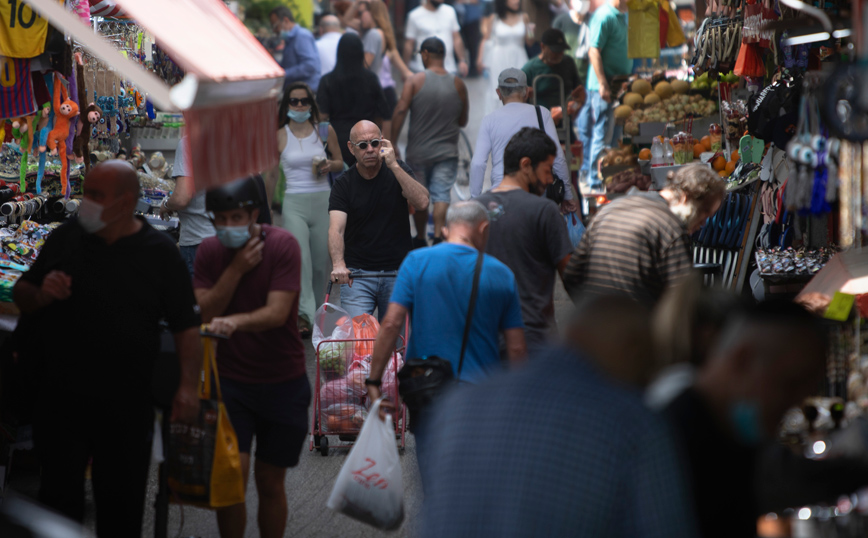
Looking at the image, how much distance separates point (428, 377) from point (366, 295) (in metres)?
2.76

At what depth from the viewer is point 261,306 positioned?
190 inches

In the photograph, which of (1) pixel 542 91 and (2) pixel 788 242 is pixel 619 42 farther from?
(2) pixel 788 242

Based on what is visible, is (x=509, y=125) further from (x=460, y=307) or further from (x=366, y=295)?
(x=460, y=307)

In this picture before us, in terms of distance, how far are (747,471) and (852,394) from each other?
6.35ft

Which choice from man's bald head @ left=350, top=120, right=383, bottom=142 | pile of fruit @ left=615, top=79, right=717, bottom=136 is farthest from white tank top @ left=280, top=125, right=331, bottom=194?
pile of fruit @ left=615, top=79, right=717, bottom=136

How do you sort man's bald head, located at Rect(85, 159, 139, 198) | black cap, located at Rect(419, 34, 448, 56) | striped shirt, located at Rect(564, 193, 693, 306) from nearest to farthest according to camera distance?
man's bald head, located at Rect(85, 159, 139, 198) → striped shirt, located at Rect(564, 193, 693, 306) → black cap, located at Rect(419, 34, 448, 56)

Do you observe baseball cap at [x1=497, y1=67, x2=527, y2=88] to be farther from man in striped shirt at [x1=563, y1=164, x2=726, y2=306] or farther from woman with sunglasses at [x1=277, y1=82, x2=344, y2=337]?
man in striped shirt at [x1=563, y1=164, x2=726, y2=306]

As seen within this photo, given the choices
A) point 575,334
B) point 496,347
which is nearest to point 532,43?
point 496,347

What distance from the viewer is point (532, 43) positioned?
15961 millimetres

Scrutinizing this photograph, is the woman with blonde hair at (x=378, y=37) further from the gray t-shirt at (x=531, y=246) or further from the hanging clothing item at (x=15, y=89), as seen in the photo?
the gray t-shirt at (x=531, y=246)

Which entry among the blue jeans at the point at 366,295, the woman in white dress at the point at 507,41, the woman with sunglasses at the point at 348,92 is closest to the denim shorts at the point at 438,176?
the woman with sunglasses at the point at 348,92

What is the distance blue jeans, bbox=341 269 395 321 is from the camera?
7191 millimetres

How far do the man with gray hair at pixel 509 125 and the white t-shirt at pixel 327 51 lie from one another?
6541 mm

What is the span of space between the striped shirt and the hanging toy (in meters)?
4.25
